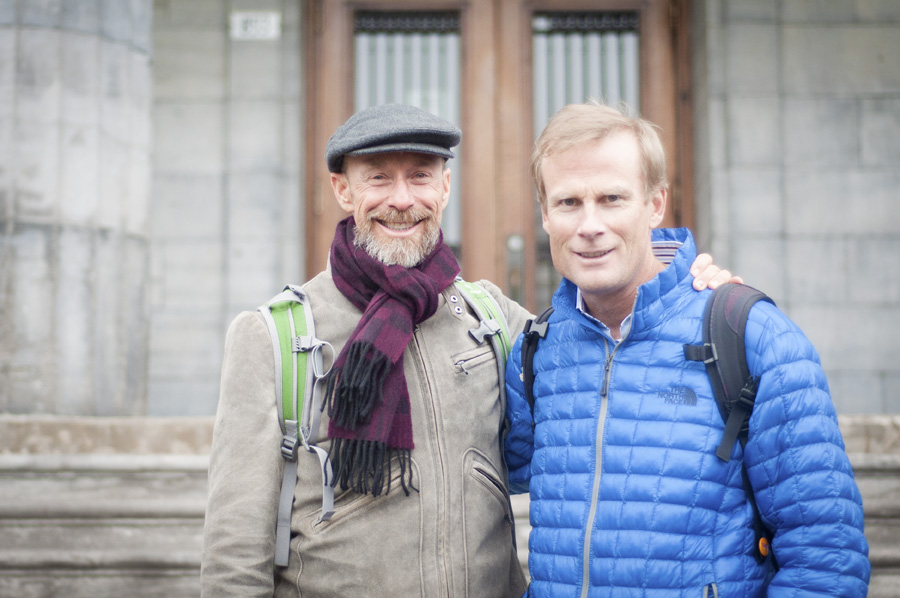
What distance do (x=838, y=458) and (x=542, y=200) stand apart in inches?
37.6

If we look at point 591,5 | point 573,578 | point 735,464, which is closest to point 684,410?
point 735,464

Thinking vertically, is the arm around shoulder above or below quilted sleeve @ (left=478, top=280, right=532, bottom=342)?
below

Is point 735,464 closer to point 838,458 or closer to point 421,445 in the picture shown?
point 838,458

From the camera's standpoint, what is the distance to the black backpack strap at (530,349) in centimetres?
214

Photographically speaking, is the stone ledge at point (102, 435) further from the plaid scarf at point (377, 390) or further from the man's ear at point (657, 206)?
the man's ear at point (657, 206)

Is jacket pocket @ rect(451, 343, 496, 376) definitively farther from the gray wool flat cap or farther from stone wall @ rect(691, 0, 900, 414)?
stone wall @ rect(691, 0, 900, 414)

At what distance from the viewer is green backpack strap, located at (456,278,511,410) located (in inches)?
90.2

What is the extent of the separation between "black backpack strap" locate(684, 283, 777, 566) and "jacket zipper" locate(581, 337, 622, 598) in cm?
20

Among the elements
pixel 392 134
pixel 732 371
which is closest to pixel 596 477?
pixel 732 371

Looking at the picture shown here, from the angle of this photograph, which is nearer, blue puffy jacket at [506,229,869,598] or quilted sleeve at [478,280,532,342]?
blue puffy jacket at [506,229,869,598]

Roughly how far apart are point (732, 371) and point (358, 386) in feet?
2.96

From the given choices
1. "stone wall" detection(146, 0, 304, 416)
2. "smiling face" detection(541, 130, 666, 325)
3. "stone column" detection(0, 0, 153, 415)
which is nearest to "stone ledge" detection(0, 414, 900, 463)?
"stone column" detection(0, 0, 153, 415)

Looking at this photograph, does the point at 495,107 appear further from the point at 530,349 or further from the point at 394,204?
the point at 530,349

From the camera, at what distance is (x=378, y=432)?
6.49ft
